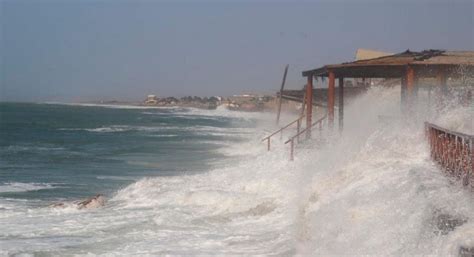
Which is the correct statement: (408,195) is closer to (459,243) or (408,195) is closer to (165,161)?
(459,243)

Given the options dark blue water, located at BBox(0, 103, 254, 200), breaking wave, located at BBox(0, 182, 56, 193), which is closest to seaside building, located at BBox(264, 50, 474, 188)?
dark blue water, located at BBox(0, 103, 254, 200)

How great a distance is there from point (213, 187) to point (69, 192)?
19.1 ft

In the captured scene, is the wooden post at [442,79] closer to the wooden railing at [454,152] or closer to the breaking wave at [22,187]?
the wooden railing at [454,152]

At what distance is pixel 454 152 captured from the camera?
9.88 meters

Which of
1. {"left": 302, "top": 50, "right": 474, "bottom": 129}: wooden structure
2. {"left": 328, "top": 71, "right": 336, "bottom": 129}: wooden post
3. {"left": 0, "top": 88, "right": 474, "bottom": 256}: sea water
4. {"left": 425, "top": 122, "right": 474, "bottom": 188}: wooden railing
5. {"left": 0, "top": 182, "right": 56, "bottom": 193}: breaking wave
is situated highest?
{"left": 302, "top": 50, "right": 474, "bottom": 129}: wooden structure

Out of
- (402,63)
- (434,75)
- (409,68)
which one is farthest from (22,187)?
(434,75)

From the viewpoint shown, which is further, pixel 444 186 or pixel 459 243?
pixel 444 186

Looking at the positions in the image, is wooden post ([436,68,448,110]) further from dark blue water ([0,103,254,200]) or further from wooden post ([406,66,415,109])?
dark blue water ([0,103,254,200])

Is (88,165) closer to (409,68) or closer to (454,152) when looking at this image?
(409,68)

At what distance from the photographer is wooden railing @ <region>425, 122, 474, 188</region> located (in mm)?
9086

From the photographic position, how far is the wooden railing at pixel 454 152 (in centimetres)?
909

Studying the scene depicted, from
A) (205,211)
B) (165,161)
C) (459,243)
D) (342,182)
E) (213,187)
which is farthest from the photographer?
(165,161)

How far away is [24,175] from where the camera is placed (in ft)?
84.7

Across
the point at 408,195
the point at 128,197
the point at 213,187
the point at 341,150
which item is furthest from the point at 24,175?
the point at 408,195
